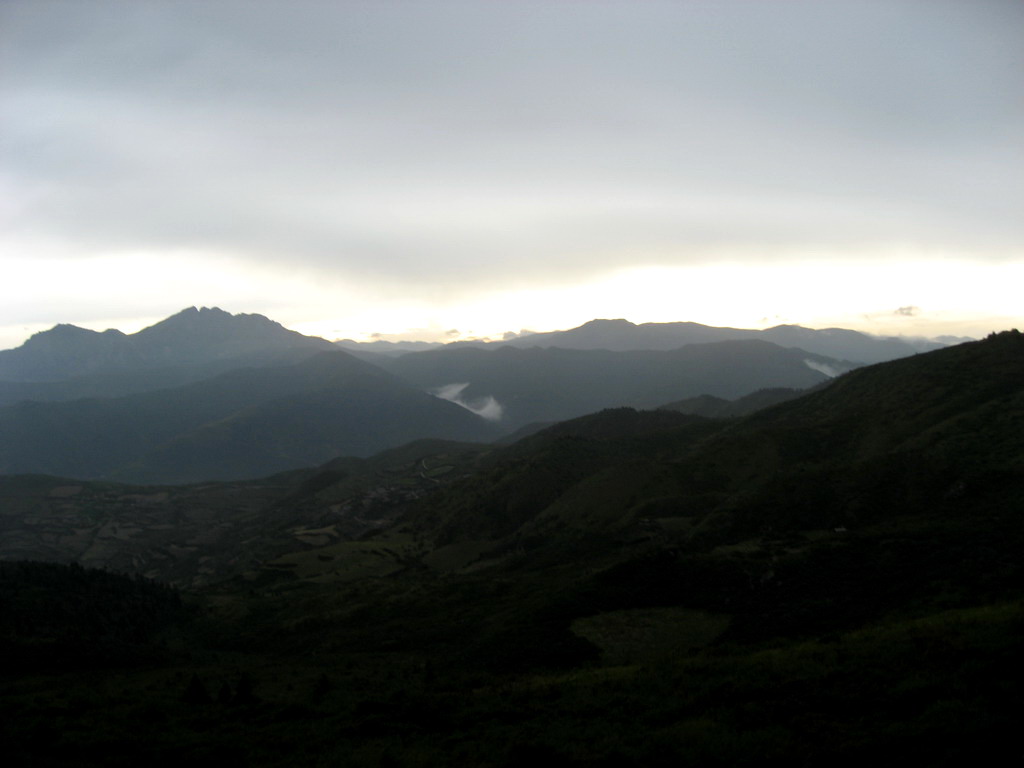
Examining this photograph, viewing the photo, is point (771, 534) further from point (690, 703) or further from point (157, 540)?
point (157, 540)

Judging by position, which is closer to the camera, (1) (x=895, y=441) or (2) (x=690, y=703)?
(2) (x=690, y=703)

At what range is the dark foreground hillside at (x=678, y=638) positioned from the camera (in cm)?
1652

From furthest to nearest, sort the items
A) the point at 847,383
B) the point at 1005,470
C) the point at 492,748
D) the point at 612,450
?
the point at 612,450, the point at 847,383, the point at 1005,470, the point at 492,748

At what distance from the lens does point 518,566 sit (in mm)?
67438

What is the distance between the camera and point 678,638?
3166cm

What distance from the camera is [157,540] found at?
18138 cm

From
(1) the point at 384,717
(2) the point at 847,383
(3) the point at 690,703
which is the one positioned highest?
(2) the point at 847,383

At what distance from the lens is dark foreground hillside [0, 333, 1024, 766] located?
16.5 m

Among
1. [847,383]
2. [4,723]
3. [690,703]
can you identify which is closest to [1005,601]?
[690,703]

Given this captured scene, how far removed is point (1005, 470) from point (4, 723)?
5761 cm

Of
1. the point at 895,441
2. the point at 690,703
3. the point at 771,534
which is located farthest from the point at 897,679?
the point at 895,441

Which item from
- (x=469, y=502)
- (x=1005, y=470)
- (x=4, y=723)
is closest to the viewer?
(x=4, y=723)

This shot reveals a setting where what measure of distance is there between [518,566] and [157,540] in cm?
15386

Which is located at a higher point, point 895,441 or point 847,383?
point 847,383
